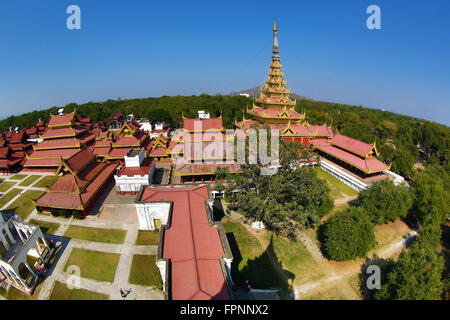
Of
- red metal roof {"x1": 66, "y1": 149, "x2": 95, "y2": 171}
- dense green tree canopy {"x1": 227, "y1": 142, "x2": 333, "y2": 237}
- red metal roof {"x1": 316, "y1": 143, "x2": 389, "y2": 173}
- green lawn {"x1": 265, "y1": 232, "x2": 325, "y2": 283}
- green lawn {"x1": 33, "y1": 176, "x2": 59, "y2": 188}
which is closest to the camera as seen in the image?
green lawn {"x1": 265, "y1": 232, "x2": 325, "y2": 283}

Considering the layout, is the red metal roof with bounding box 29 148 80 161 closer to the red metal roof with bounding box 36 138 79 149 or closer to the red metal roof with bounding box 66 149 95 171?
the red metal roof with bounding box 36 138 79 149

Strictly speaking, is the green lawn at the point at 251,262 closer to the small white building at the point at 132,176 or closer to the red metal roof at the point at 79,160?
the small white building at the point at 132,176

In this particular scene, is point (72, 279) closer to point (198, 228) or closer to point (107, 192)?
point (198, 228)

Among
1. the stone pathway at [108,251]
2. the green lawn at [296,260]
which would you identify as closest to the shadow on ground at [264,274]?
the green lawn at [296,260]

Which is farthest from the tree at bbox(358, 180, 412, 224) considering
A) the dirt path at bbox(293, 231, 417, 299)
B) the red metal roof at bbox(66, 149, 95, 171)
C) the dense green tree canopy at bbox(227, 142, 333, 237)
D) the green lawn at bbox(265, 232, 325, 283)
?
the red metal roof at bbox(66, 149, 95, 171)

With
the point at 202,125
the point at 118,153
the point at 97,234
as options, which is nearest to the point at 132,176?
the point at 97,234
